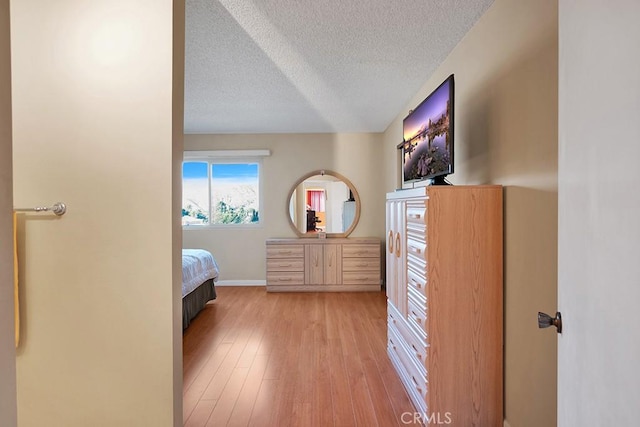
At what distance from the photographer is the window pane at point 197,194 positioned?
5.50 meters

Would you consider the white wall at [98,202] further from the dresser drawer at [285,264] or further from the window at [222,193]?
the window at [222,193]

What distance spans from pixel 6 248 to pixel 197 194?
519cm

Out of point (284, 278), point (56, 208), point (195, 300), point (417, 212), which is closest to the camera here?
point (56, 208)

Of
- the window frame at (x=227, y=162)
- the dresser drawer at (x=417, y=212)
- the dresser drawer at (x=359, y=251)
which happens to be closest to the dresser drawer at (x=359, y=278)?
the dresser drawer at (x=359, y=251)

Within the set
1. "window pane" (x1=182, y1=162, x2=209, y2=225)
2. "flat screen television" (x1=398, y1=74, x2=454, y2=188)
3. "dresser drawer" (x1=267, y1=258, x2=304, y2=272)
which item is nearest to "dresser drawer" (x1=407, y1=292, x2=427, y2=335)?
"flat screen television" (x1=398, y1=74, x2=454, y2=188)

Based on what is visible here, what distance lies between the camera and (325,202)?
5.41 m

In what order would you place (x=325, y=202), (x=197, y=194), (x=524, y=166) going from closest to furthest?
1. (x=524, y=166)
2. (x=325, y=202)
3. (x=197, y=194)

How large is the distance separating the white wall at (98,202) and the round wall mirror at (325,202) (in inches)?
157

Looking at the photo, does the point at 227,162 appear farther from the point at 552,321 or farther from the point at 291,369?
the point at 552,321

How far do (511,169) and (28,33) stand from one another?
2.39 metres

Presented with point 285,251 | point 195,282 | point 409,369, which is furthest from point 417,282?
point 285,251

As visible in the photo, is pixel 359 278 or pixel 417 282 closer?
pixel 417 282
